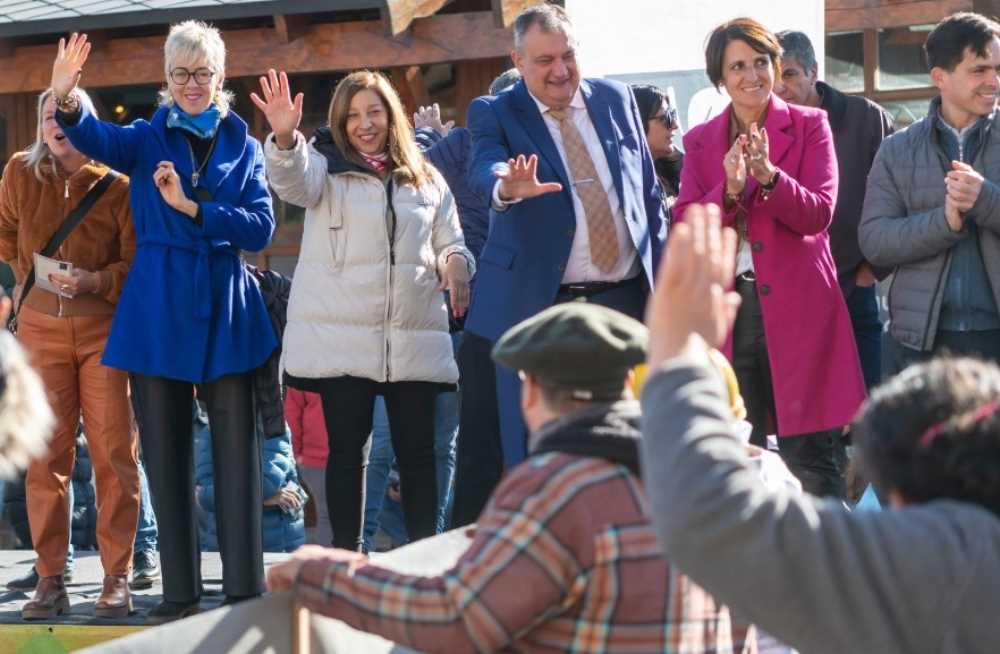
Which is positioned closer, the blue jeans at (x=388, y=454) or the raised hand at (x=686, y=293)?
the raised hand at (x=686, y=293)

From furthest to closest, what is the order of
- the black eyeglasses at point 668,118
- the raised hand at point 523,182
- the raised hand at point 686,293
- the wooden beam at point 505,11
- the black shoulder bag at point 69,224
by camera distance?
the wooden beam at point 505,11, the black eyeglasses at point 668,118, the black shoulder bag at point 69,224, the raised hand at point 523,182, the raised hand at point 686,293

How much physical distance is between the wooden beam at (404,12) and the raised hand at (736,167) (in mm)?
4005

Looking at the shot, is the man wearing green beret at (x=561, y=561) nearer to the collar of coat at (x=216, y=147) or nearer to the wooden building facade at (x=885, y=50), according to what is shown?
the collar of coat at (x=216, y=147)

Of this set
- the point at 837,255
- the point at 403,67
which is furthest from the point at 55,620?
the point at 403,67

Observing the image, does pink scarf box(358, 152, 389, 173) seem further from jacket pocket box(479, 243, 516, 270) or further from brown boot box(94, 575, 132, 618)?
brown boot box(94, 575, 132, 618)

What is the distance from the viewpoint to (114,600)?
5.48 metres

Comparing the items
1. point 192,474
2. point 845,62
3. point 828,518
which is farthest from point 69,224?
point 845,62

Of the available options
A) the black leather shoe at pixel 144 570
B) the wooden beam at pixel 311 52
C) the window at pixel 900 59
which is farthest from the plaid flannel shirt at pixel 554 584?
the window at pixel 900 59

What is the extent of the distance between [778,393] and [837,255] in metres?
1.03

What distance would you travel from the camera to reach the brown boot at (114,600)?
5453mm

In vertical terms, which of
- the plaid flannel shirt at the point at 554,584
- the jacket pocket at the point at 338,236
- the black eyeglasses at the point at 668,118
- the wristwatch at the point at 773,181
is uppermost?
the black eyeglasses at the point at 668,118

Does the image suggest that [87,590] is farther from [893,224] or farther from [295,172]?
[893,224]

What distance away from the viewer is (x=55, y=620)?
18.0ft

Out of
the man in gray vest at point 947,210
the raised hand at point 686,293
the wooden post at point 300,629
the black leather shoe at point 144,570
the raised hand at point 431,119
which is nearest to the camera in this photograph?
the raised hand at point 686,293
